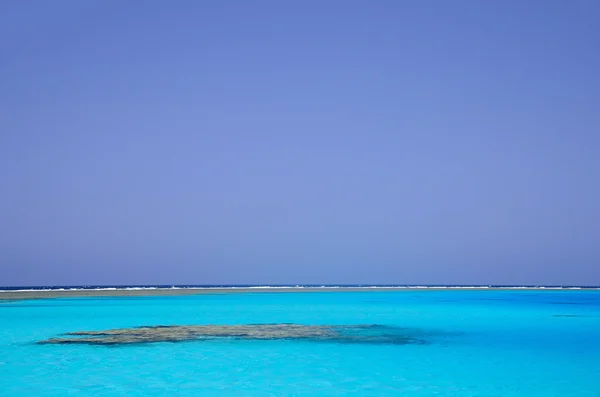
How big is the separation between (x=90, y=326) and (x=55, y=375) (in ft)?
29.2

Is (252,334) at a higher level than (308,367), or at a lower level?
higher

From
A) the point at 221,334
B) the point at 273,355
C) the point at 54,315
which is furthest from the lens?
the point at 54,315

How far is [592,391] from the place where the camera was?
406 inches

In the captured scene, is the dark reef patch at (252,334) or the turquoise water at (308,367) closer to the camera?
the turquoise water at (308,367)

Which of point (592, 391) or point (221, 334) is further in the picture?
point (221, 334)

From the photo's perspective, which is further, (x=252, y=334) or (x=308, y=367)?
(x=252, y=334)

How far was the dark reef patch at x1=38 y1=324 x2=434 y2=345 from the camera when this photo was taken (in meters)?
16.1

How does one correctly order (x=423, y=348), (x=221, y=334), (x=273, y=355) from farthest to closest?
(x=221, y=334)
(x=423, y=348)
(x=273, y=355)

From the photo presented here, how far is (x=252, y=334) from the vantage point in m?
17.7

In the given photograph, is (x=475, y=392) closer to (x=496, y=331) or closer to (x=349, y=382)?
(x=349, y=382)

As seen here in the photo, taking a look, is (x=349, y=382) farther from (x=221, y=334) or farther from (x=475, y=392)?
(x=221, y=334)

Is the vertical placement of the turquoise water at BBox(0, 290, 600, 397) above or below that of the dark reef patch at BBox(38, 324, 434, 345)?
below

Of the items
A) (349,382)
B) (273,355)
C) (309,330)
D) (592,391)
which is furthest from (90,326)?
(592,391)

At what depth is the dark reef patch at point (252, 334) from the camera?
1608 cm
